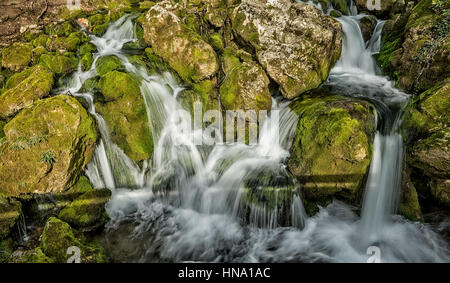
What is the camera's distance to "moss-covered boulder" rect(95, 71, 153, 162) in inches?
250

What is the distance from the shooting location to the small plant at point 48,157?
5312 mm

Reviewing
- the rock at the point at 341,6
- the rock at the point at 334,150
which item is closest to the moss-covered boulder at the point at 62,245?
the rock at the point at 334,150

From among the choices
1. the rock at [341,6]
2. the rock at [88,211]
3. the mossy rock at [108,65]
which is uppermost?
the rock at [341,6]

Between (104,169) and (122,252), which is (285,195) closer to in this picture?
(122,252)

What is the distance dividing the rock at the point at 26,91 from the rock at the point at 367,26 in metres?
10.4

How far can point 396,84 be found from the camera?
24.5 ft

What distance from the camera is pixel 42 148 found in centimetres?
535

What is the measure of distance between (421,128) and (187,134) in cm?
536

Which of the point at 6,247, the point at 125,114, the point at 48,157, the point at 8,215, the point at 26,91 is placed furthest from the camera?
the point at 125,114

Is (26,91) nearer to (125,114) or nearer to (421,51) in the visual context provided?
(125,114)

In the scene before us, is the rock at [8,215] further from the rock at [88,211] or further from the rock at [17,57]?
the rock at [17,57]

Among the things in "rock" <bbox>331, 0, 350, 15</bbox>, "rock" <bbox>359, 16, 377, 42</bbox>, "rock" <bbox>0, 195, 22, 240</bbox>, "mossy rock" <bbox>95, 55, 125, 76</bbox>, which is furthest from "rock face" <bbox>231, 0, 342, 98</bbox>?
"rock" <bbox>0, 195, 22, 240</bbox>

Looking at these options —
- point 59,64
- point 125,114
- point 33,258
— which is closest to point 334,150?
point 125,114

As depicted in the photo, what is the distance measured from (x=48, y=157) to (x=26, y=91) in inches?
81.4
